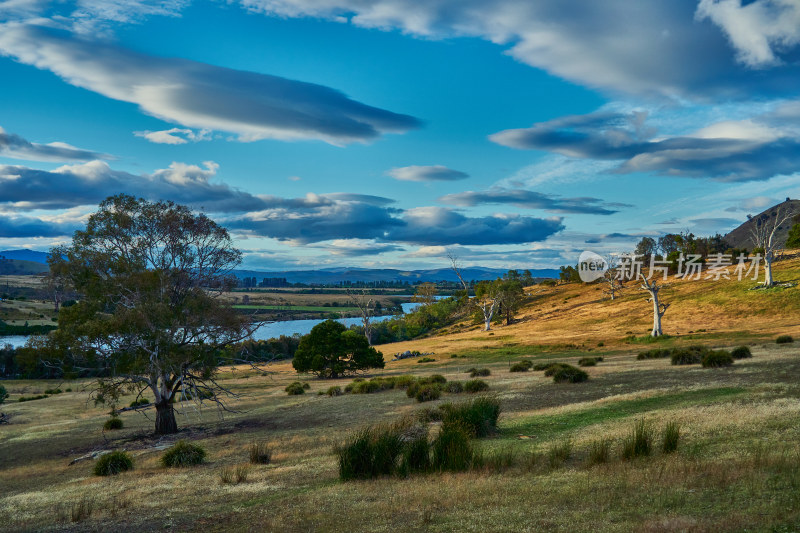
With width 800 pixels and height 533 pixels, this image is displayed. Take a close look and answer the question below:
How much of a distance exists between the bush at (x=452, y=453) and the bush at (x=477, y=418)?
2643mm

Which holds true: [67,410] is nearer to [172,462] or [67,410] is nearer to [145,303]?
[145,303]

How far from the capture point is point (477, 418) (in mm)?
15828

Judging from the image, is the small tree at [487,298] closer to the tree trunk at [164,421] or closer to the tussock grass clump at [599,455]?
the tree trunk at [164,421]

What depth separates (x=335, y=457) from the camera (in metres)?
15.3

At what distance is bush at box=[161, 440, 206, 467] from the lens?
57.9 feet

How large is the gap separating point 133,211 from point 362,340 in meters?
35.1

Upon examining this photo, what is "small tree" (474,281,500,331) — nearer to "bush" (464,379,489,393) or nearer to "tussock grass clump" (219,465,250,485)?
"bush" (464,379,489,393)

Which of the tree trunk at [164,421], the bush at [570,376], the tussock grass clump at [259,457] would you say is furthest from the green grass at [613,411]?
the tree trunk at [164,421]

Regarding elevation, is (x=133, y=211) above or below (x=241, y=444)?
above

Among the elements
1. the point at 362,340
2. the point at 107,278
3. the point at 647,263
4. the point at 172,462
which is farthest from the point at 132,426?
the point at 647,263

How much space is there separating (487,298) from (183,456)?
100367 mm

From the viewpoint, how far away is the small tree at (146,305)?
938 inches

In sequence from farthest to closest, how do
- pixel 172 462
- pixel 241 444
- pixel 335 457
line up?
1. pixel 241 444
2. pixel 172 462
3. pixel 335 457

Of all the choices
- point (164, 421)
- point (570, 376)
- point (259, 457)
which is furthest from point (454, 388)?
point (164, 421)
